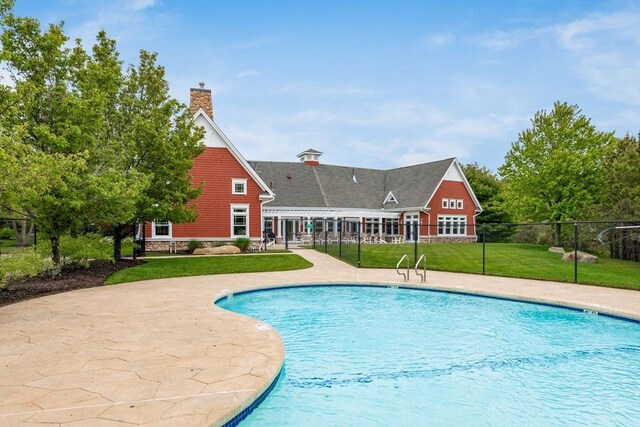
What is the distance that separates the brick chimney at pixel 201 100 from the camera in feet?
91.8

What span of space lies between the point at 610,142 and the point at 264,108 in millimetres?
28975

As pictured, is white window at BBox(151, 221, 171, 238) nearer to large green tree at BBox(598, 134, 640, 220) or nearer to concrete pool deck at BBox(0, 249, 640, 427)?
concrete pool deck at BBox(0, 249, 640, 427)

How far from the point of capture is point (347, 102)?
26000 millimetres

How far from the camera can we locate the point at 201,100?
92.2ft

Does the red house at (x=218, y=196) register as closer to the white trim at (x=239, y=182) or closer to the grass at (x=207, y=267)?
the white trim at (x=239, y=182)

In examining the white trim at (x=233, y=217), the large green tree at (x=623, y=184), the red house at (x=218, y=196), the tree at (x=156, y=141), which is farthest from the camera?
the white trim at (x=233, y=217)

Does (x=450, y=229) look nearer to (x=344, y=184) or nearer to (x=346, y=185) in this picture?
(x=346, y=185)

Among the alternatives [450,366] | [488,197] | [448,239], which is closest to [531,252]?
[448,239]

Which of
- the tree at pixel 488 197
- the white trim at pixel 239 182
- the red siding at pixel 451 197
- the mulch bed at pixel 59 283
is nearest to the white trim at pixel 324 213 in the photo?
the red siding at pixel 451 197

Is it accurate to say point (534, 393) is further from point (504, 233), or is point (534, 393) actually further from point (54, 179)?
point (504, 233)

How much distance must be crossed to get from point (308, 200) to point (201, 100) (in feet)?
41.7

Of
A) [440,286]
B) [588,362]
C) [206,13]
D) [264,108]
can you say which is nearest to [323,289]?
[440,286]

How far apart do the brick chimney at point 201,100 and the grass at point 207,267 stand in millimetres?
12297

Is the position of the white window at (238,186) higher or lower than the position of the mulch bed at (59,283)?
higher
